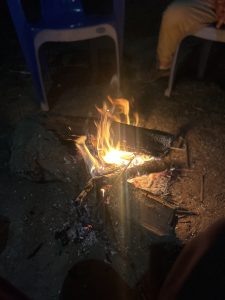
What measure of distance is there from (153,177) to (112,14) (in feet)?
5.76

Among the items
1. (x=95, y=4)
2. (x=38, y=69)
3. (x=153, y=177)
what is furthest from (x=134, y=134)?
(x=95, y=4)

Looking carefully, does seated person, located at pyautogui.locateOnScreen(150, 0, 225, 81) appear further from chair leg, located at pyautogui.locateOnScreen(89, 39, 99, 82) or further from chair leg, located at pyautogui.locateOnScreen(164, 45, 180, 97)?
chair leg, located at pyautogui.locateOnScreen(89, 39, 99, 82)

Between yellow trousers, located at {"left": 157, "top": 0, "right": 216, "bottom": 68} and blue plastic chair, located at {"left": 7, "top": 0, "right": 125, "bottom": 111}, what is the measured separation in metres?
0.49

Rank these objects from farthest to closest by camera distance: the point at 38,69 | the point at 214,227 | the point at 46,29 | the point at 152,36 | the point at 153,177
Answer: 1. the point at 152,36
2. the point at 38,69
3. the point at 46,29
4. the point at 153,177
5. the point at 214,227

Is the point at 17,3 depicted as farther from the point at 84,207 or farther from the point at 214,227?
the point at 214,227

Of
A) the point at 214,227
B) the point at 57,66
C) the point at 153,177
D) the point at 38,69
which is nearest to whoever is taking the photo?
the point at 214,227

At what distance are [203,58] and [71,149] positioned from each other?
2053mm

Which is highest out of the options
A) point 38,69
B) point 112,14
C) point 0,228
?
point 112,14

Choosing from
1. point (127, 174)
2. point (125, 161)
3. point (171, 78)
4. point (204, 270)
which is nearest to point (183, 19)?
point (171, 78)

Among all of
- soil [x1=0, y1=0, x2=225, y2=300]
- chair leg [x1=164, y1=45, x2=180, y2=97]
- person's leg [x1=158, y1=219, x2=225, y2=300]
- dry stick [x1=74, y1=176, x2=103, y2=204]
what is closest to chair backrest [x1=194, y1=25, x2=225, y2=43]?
chair leg [x1=164, y1=45, x2=180, y2=97]

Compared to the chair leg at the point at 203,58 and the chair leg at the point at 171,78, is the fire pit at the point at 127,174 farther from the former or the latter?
the chair leg at the point at 203,58

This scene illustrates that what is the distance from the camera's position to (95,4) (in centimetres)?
339

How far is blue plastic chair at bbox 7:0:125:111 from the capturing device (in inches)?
119

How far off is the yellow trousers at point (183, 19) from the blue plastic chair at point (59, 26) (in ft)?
1.60
